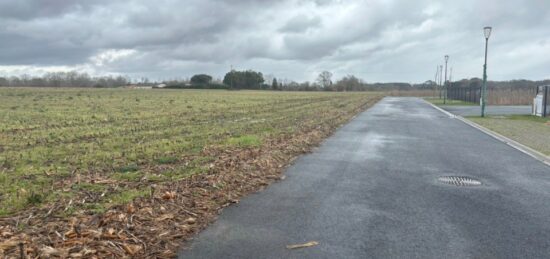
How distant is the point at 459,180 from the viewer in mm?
8727

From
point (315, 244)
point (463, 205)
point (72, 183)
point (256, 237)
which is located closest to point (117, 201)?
point (72, 183)

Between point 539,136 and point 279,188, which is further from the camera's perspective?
point 539,136

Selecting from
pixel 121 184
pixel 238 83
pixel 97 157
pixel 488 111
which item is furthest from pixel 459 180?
pixel 238 83

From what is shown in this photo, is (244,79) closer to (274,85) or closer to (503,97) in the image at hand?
(274,85)

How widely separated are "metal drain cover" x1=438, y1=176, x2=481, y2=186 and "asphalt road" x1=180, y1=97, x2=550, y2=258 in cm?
19

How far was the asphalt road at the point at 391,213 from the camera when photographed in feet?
16.2

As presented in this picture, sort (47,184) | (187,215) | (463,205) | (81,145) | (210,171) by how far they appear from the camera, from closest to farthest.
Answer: (187,215), (463,205), (47,184), (210,171), (81,145)

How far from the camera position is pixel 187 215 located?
5.96 metres

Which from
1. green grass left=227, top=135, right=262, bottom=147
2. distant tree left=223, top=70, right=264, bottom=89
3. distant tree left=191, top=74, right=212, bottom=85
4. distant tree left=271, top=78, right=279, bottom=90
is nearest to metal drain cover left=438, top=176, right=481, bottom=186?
green grass left=227, top=135, right=262, bottom=147

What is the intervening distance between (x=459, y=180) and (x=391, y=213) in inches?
120

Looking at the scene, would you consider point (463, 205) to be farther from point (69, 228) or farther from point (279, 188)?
point (69, 228)

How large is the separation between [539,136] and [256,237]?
1455cm

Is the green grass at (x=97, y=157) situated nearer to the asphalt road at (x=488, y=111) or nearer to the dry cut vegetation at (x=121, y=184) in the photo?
the dry cut vegetation at (x=121, y=184)

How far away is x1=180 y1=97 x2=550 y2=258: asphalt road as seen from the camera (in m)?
4.93
